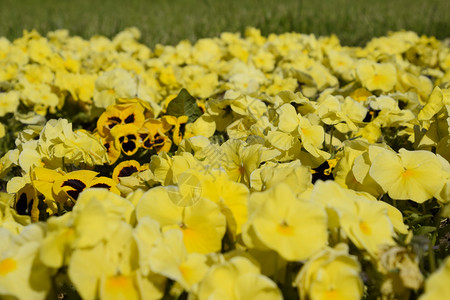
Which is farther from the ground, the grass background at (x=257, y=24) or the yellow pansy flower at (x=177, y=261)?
the yellow pansy flower at (x=177, y=261)

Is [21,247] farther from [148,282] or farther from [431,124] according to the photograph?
[431,124]

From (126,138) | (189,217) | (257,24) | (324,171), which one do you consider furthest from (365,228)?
(257,24)

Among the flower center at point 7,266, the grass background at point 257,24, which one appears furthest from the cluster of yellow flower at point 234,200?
the grass background at point 257,24

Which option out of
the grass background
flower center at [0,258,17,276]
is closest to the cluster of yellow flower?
flower center at [0,258,17,276]

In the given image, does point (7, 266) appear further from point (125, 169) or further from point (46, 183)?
point (125, 169)

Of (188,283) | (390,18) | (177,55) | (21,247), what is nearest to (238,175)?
(188,283)

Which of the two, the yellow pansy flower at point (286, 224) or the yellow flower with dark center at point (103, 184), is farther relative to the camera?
the yellow flower with dark center at point (103, 184)

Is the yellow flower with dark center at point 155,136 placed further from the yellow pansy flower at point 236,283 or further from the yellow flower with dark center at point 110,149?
the yellow pansy flower at point 236,283
